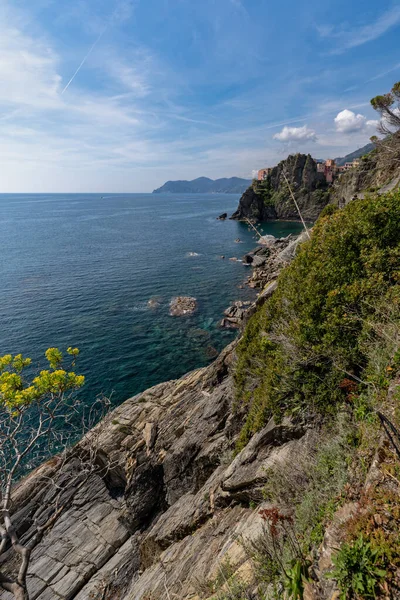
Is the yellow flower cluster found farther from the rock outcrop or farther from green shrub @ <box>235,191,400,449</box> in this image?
green shrub @ <box>235,191,400,449</box>

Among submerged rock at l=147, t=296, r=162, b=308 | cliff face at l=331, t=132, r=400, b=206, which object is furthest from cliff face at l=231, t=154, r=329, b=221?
submerged rock at l=147, t=296, r=162, b=308

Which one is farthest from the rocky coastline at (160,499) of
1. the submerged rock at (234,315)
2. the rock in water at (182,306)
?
the rock in water at (182,306)

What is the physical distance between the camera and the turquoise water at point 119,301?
35.1 metres

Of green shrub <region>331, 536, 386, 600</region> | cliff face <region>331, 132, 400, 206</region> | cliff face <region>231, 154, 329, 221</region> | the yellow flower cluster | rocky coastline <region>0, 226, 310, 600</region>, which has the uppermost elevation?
cliff face <region>231, 154, 329, 221</region>

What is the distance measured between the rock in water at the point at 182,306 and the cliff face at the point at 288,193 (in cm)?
9869

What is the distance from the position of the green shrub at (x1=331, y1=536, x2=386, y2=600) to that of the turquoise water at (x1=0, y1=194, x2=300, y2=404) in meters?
28.1

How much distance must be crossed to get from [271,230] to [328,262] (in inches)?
4487

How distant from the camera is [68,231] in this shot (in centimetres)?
11669

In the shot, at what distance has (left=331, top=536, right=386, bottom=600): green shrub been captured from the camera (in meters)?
3.84

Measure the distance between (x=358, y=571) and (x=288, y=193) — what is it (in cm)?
14161

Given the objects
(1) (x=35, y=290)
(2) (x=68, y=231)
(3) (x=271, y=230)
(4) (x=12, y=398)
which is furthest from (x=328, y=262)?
(2) (x=68, y=231)

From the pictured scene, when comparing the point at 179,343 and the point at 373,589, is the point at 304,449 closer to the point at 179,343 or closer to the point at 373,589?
the point at 373,589

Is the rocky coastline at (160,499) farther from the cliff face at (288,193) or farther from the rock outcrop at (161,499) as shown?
the cliff face at (288,193)

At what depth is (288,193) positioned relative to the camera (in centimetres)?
12962
